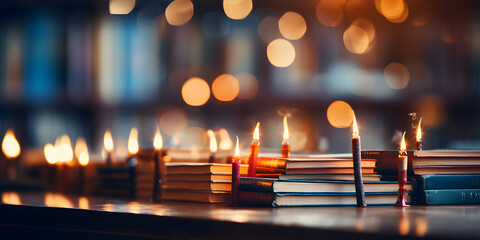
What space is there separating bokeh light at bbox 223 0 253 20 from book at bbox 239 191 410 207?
4.16m

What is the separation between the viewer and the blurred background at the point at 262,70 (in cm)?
514

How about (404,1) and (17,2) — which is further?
(17,2)

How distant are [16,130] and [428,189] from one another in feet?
16.8

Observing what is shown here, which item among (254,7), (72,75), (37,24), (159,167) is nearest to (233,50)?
(254,7)

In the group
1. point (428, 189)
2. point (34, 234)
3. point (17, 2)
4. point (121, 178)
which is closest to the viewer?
point (34, 234)

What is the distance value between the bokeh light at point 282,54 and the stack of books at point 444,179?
3.94 metres

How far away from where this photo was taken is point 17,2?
5.64 metres

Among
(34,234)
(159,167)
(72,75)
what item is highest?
(72,75)

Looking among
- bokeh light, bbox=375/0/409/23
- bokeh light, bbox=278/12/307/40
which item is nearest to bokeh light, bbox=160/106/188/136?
bokeh light, bbox=278/12/307/40

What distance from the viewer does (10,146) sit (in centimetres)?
238

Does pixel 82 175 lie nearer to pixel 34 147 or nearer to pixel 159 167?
pixel 159 167

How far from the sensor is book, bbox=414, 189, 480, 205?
A: 127cm

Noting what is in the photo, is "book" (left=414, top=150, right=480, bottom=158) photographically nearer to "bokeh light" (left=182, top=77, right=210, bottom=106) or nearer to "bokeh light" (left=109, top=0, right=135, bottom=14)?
"bokeh light" (left=182, top=77, right=210, bottom=106)

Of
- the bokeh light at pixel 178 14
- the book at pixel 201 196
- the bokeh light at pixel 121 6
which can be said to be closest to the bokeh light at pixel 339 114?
the bokeh light at pixel 178 14
